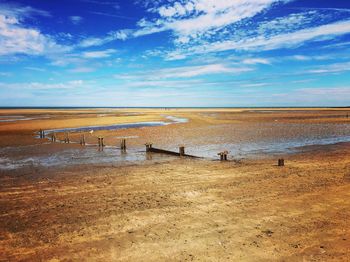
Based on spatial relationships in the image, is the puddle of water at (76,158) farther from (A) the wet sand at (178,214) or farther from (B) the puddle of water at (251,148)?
(B) the puddle of water at (251,148)

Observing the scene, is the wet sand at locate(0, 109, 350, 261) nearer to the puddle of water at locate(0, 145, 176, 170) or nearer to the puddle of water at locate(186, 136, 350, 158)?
the puddle of water at locate(0, 145, 176, 170)

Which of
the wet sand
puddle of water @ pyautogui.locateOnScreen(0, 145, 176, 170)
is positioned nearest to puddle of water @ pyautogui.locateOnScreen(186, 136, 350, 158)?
puddle of water @ pyautogui.locateOnScreen(0, 145, 176, 170)

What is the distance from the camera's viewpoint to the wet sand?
696 centimetres

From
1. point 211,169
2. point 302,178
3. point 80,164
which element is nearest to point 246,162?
point 211,169

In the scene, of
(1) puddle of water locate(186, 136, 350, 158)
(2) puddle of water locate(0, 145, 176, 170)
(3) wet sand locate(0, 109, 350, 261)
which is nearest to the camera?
(3) wet sand locate(0, 109, 350, 261)

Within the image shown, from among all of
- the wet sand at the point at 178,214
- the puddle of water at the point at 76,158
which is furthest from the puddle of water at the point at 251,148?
the wet sand at the point at 178,214

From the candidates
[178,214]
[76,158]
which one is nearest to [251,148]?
[76,158]

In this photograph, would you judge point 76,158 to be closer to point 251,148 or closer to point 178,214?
point 178,214

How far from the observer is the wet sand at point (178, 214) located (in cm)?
696

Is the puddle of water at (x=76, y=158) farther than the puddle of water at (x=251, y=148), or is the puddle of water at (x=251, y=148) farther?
the puddle of water at (x=251, y=148)

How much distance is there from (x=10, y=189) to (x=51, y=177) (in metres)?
2.42

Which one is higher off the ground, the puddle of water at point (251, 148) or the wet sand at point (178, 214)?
the puddle of water at point (251, 148)

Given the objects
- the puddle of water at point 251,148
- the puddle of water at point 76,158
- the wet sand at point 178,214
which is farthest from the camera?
the puddle of water at point 251,148

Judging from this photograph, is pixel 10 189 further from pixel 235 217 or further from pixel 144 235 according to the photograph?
pixel 235 217
